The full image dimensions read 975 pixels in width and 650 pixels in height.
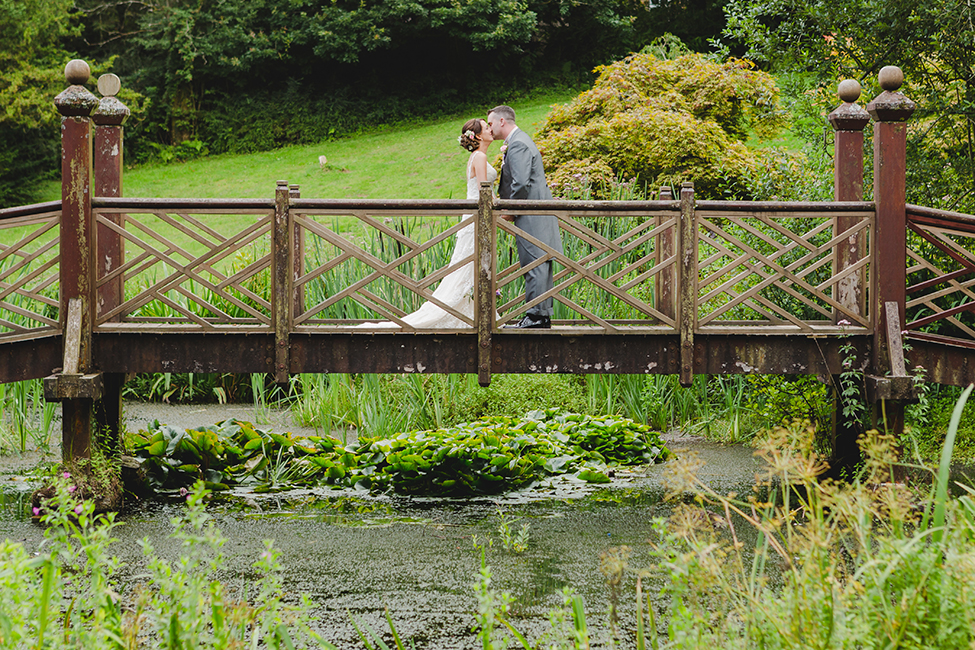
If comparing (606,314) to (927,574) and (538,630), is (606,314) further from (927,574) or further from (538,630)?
(927,574)

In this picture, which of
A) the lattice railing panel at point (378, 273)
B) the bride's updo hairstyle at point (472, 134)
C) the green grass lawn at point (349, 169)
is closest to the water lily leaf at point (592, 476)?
the lattice railing panel at point (378, 273)

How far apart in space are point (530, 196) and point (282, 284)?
5.89 ft

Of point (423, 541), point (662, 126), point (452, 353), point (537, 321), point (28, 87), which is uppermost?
point (28, 87)

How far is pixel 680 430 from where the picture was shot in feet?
29.0

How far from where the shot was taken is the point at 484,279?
19.9ft

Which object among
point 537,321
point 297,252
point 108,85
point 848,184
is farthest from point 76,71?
point 848,184

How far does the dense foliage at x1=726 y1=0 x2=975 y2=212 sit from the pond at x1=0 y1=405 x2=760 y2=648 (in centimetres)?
274

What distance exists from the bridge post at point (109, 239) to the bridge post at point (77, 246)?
0.29 meters

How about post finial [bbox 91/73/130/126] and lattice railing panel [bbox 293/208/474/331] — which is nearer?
lattice railing panel [bbox 293/208/474/331]

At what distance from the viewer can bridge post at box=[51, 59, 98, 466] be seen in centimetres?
602

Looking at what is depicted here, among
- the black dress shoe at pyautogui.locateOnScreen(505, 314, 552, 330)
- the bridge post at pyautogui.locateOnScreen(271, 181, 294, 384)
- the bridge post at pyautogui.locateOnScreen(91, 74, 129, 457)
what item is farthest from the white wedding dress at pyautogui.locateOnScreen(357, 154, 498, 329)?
the bridge post at pyautogui.locateOnScreen(91, 74, 129, 457)

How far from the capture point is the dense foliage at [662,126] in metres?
11.0

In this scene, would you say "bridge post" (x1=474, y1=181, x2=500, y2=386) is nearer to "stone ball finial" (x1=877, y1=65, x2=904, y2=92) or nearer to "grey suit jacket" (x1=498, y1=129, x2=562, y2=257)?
"grey suit jacket" (x1=498, y1=129, x2=562, y2=257)

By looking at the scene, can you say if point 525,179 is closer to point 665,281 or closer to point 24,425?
point 665,281
